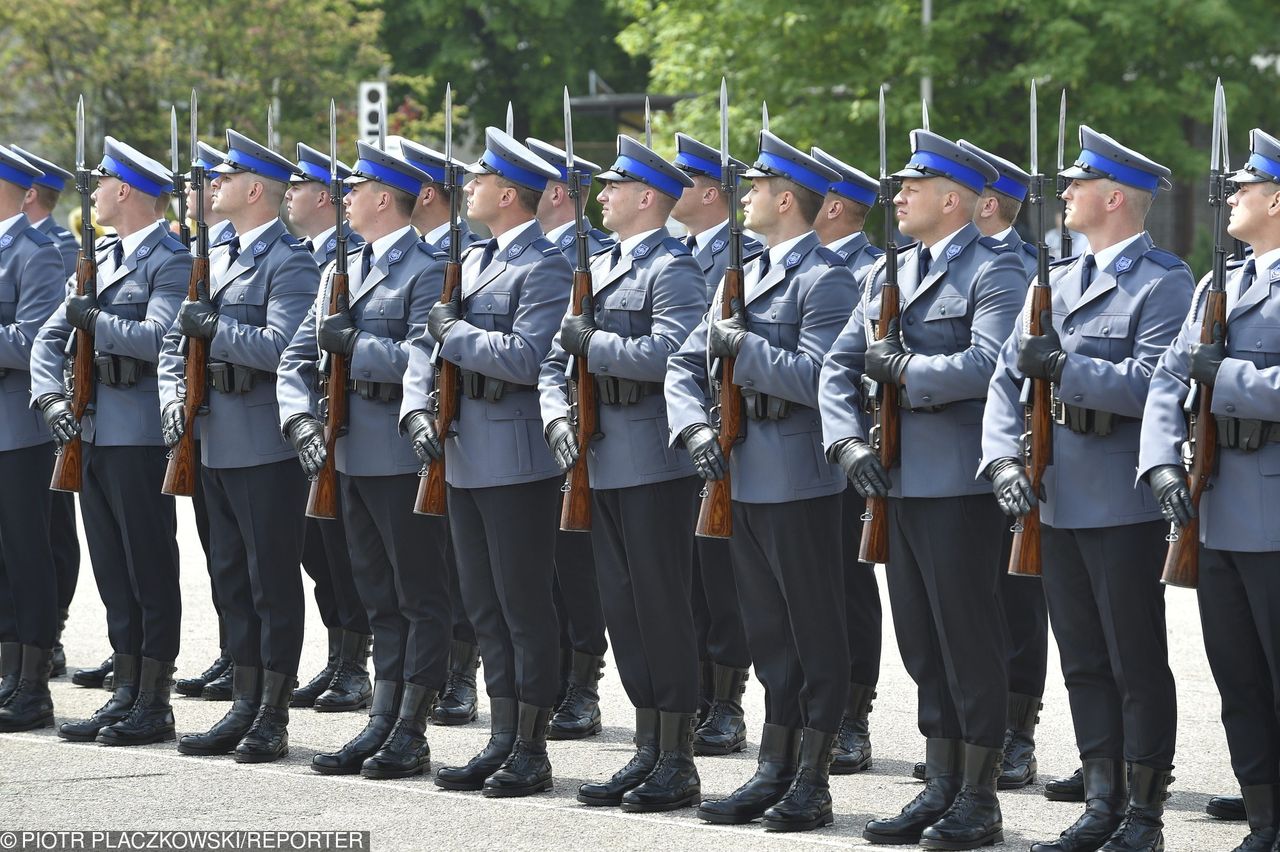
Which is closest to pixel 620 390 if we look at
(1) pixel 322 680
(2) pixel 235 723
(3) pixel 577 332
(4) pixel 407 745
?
(3) pixel 577 332

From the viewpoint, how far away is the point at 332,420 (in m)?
7.91

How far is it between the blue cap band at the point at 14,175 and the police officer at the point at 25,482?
20 cm

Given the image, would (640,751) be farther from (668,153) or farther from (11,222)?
(668,153)

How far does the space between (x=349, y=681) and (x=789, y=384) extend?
324 cm

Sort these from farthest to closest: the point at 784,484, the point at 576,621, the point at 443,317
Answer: the point at 576,621
the point at 443,317
the point at 784,484

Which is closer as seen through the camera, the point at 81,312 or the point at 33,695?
the point at 81,312

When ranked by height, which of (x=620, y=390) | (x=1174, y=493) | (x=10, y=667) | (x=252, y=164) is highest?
(x=252, y=164)

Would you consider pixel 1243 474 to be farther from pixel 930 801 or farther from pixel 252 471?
pixel 252 471

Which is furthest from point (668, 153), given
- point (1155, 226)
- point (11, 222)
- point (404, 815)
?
point (404, 815)

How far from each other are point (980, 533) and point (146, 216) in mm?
3788

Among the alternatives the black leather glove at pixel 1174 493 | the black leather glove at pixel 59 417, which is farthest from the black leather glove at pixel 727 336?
the black leather glove at pixel 59 417

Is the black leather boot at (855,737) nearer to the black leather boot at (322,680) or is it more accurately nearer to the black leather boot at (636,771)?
the black leather boot at (636,771)

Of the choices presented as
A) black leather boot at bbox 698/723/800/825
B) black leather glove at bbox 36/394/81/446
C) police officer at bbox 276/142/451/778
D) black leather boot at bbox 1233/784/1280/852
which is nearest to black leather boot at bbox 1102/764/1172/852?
black leather boot at bbox 1233/784/1280/852

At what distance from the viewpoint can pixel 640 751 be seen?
24.1 ft
